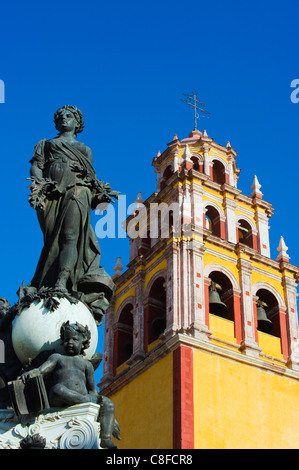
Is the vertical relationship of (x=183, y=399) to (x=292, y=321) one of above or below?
below

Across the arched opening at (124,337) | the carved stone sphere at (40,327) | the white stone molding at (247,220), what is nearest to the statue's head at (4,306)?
the carved stone sphere at (40,327)

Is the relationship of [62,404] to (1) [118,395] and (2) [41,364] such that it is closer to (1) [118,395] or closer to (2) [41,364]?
(2) [41,364]

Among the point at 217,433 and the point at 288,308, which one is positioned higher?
the point at 288,308

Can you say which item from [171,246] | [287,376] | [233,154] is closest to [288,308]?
[287,376]

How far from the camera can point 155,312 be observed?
1073 inches

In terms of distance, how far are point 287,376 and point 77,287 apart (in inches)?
861

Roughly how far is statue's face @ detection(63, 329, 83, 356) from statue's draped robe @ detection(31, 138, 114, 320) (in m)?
0.52

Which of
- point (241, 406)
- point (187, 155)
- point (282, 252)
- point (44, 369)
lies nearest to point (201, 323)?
point (241, 406)

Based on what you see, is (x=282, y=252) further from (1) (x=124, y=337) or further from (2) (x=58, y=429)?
(2) (x=58, y=429)

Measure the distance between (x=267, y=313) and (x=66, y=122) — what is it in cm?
2279

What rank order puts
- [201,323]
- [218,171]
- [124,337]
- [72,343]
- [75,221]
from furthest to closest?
[218,171]
[124,337]
[201,323]
[75,221]
[72,343]

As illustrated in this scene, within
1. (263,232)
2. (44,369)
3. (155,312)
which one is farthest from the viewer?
(263,232)

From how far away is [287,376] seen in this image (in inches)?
1056

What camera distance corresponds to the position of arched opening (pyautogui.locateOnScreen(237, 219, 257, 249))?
29877 millimetres
